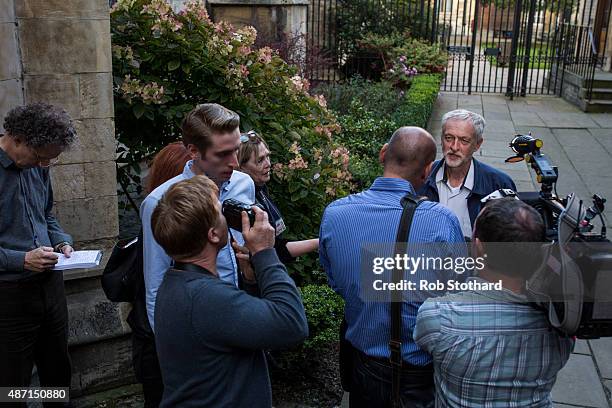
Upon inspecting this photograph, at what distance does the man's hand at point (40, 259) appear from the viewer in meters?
3.28

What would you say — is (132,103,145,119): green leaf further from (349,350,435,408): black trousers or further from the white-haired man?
(349,350,435,408): black trousers

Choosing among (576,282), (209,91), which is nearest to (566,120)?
(209,91)

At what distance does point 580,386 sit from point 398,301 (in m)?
2.58

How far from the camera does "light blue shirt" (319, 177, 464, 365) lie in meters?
2.54

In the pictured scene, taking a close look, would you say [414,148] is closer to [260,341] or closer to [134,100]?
[260,341]

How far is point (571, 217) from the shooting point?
2076 mm

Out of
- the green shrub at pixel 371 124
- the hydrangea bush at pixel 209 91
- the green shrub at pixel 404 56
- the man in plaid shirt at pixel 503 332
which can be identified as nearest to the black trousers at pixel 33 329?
the hydrangea bush at pixel 209 91

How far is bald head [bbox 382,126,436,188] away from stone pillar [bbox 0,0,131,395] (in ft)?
7.44

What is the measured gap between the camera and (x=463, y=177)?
378 centimetres

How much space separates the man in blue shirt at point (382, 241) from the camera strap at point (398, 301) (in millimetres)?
21

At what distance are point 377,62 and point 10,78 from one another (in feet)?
38.8

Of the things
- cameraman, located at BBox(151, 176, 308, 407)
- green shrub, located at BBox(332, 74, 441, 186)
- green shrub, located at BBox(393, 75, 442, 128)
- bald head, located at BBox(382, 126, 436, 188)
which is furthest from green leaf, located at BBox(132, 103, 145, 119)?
green shrub, located at BBox(393, 75, 442, 128)

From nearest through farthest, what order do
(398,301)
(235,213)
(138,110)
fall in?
1. (235,213)
2. (398,301)
3. (138,110)

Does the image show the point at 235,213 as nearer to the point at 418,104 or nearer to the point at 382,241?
the point at 382,241
